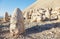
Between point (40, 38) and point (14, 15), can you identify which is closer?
point (40, 38)

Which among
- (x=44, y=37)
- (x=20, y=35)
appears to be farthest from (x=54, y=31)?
(x=20, y=35)

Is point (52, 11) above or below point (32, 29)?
above

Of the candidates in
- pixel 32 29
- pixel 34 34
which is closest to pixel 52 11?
pixel 32 29

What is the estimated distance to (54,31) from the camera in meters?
17.3

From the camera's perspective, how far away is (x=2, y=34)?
17062mm

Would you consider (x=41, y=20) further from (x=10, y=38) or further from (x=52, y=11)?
(x=10, y=38)

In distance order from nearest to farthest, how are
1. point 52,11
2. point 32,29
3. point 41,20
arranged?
point 32,29, point 41,20, point 52,11

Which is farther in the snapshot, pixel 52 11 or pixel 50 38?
pixel 52 11

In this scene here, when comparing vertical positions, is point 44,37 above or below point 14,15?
below

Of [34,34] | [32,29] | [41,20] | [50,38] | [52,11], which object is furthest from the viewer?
[52,11]

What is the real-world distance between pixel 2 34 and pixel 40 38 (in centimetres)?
390

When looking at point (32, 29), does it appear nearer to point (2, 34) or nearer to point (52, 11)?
point (2, 34)

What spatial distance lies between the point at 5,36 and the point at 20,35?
1497 mm

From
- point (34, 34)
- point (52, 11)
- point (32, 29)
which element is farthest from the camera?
point (52, 11)
